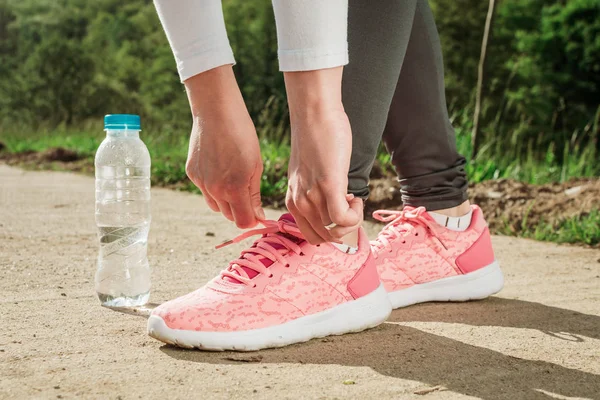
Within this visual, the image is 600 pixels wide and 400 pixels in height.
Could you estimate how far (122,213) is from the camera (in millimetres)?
2816

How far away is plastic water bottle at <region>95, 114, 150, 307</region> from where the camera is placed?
2.22 meters

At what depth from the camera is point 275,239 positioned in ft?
5.92

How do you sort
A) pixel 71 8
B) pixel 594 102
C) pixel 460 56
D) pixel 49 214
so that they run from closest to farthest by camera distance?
pixel 49 214, pixel 594 102, pixel 460 56, pixel 71 8

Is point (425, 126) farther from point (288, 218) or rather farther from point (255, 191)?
point (255, 191)

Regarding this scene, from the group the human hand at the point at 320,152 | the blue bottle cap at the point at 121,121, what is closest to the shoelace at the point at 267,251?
the human hand at the point at 320,152

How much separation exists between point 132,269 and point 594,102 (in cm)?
2811

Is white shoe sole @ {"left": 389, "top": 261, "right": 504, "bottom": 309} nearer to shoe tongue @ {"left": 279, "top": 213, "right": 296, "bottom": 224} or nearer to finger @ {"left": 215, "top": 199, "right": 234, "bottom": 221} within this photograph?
shoe tongue @ {"left": 279, "top": 213, "right": 296, "bottom": 224}

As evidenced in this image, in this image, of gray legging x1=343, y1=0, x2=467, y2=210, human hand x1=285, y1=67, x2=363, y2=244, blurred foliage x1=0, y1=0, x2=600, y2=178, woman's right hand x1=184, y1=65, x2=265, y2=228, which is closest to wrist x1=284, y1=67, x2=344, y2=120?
human hand x1=285, y1=67, x2=363, y2=244

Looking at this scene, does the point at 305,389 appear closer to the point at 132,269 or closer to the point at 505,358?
the point at 505,358

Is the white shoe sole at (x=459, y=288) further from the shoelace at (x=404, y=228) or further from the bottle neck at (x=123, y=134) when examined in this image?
the bottle neck at (x=123, y=134)

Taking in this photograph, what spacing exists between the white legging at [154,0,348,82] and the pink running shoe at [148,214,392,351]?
43 cm

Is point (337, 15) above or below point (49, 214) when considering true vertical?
above

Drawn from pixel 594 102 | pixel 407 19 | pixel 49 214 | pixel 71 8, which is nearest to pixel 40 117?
pixel 71 8

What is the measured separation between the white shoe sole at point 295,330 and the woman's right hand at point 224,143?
0.32 meters
